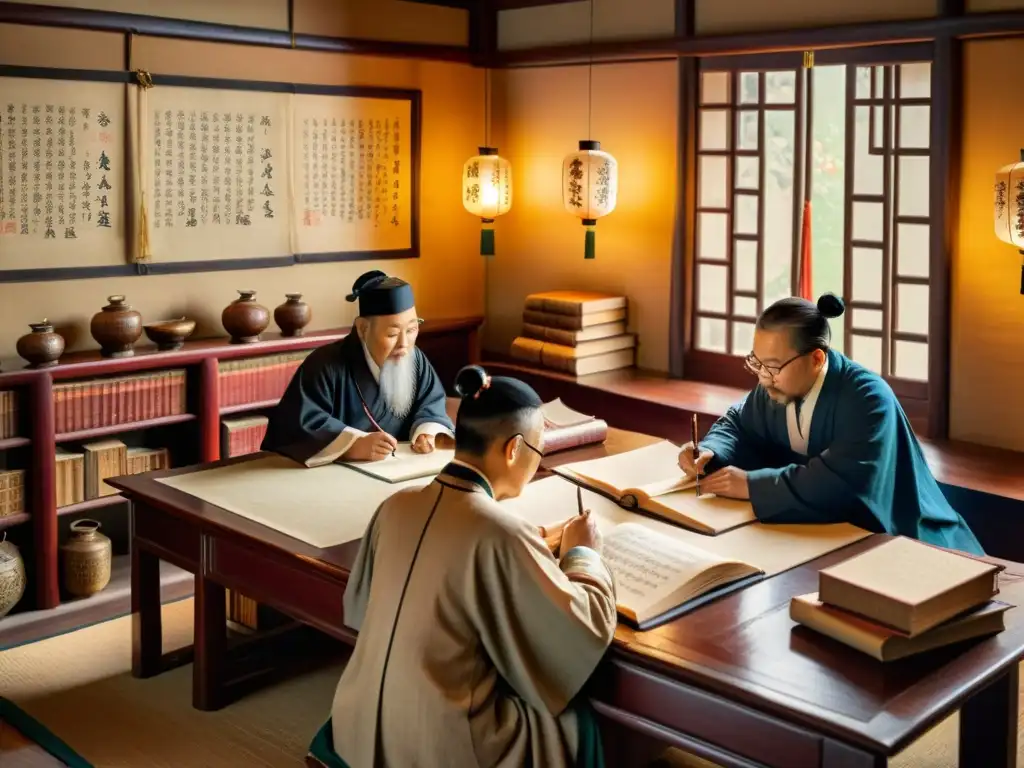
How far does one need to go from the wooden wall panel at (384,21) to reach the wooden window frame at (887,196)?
4.81 feet

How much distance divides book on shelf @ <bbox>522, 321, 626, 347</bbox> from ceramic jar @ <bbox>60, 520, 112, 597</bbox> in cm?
237

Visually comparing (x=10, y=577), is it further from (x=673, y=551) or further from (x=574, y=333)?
(x=673, y=551)

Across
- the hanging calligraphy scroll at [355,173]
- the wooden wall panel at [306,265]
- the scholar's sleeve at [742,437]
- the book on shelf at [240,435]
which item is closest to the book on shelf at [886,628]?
the scholar's sleeve at [742,437]

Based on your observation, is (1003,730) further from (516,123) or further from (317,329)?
(516,123)

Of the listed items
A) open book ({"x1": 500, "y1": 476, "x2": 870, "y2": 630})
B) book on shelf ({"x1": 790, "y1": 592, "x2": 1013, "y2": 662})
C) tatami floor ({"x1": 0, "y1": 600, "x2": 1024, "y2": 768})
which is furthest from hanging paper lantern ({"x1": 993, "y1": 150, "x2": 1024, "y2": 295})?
book on shelf ({"x1": 790, "y1": 592, "x2": 1013, "y2": 662})

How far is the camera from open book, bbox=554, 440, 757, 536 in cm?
348

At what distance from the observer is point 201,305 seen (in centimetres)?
566

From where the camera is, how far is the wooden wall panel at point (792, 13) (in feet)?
16.2

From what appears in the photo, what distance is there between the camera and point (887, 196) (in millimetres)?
5129

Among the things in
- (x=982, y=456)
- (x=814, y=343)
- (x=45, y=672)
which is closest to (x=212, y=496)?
(x=45, y=672)

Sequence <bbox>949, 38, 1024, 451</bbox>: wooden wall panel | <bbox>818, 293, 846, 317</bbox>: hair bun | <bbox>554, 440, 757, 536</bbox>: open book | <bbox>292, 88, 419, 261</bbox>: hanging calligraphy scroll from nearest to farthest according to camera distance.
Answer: <bbox>554, 440, 757, 536</bbox>: open book < <bbox>818, 293, 846, 317</bbox>: hair bun < <bbox>949, 38, 1024, 451</bbox>: wooden wall panel < <bbox>292, 88, 419, 261</bbox>: hanging calligraphy scroll

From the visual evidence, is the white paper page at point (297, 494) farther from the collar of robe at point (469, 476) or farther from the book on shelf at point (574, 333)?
the book on shelf at point (574, 333)

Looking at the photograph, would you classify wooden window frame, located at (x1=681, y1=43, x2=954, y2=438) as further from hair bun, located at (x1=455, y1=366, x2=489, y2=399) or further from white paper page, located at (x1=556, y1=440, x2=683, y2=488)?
hair bun, located at (x1=455, y1=366, x2=489, y2=399)

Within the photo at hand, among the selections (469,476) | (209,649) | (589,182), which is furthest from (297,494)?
(589,182)
